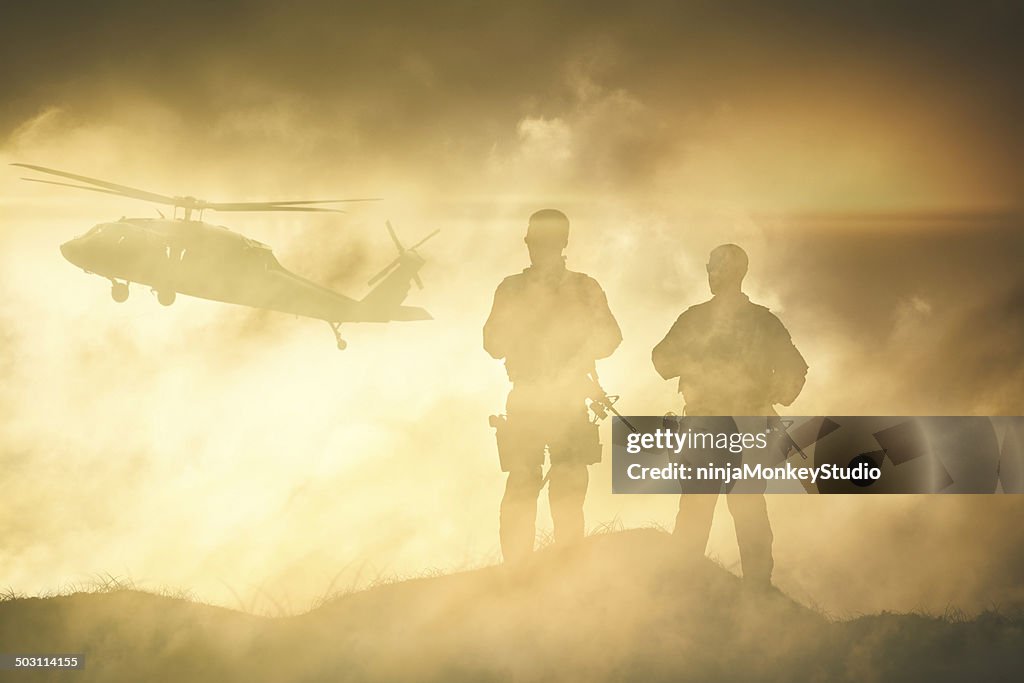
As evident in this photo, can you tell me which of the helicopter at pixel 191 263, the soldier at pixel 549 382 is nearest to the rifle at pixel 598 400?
the soldier at pixel 549 382

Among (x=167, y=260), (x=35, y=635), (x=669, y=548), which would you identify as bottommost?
(x=35, y=635)

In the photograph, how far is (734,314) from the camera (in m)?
8.67

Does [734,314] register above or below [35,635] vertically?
above

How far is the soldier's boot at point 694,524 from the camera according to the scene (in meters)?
A: 8.62

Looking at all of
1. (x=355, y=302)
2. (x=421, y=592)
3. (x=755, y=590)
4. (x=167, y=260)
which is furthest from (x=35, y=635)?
(x=355, y=302)

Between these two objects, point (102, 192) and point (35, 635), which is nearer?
point (35, 635)

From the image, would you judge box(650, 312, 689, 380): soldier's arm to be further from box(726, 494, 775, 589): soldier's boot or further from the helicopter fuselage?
the helicopter fuselage

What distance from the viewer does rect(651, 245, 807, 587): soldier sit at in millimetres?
8492

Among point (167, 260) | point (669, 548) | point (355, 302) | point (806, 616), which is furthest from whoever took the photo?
point (355, 302)

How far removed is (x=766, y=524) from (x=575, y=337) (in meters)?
2.55

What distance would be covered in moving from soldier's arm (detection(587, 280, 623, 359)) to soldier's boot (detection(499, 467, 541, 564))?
50.8 inches

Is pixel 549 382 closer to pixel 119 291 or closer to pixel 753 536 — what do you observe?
pixel 753 536

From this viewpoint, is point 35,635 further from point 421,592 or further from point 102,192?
point 102,192

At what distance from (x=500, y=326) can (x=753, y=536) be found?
10.3ft
